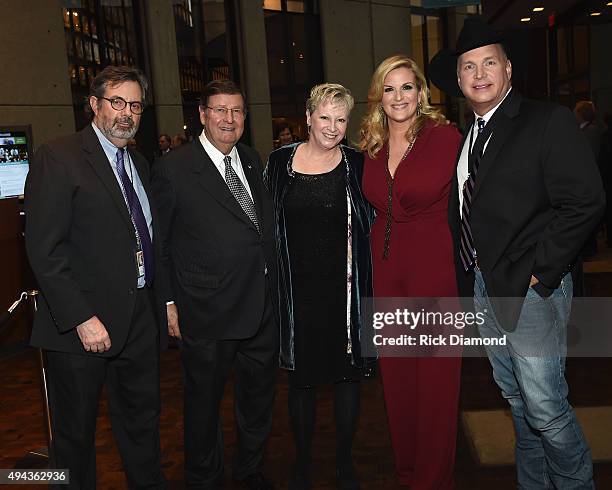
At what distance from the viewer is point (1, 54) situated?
7.75 m

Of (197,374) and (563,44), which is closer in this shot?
(197,374)

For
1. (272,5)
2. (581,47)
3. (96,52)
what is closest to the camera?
(96,52)

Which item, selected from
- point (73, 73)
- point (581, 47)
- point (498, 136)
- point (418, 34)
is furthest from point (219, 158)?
point (418, 34)

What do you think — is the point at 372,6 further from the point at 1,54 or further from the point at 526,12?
the point at 1,54

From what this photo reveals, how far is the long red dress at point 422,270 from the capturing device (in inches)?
98.6

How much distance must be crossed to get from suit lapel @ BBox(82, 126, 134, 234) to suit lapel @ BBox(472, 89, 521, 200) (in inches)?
49.3

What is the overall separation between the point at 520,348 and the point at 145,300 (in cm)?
141

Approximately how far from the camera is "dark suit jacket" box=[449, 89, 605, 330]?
74.9 inches

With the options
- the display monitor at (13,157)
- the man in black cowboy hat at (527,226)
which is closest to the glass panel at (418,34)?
the display monitor at (13,157)

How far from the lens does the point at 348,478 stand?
2693 mm

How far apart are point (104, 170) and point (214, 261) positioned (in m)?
0.56

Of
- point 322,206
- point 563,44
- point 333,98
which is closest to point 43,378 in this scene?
point 322,206

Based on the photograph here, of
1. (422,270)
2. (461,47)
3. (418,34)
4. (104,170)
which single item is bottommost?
(422,270)

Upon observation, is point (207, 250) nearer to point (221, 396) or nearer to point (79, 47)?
point (221, 396)
